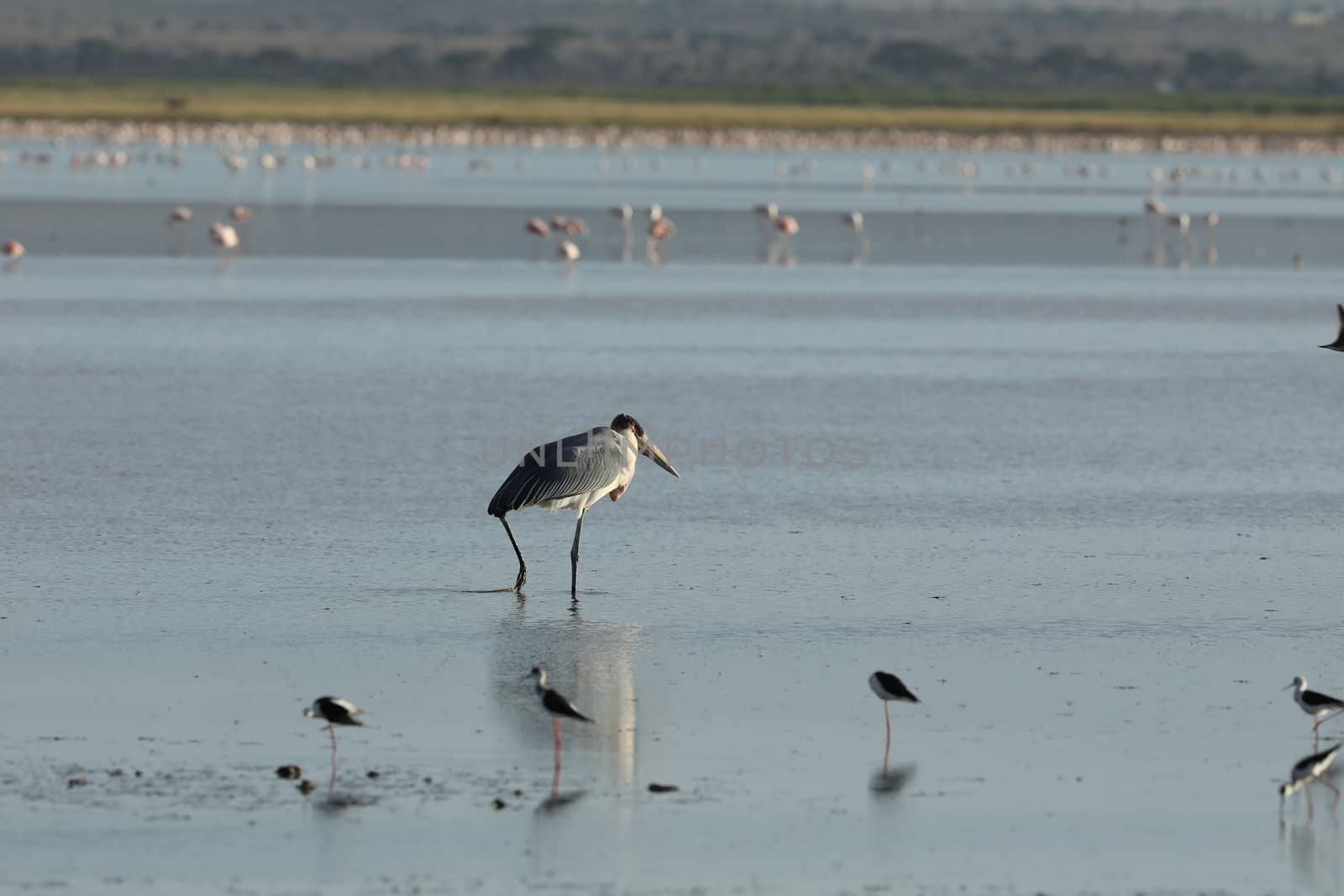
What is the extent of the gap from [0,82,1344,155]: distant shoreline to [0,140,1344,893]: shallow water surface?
6415 centimetres

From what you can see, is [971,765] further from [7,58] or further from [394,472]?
[7,58]

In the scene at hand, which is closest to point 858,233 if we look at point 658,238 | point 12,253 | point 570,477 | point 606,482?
point 658,238

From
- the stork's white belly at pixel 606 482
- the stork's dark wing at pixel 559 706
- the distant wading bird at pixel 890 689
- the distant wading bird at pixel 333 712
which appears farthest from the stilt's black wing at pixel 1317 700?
the stork's white belly at pixel 606 482

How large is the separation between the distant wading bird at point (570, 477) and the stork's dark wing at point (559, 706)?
3.01 m

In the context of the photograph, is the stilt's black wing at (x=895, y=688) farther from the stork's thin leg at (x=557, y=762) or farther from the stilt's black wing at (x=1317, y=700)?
the stilt's black wing at (x=1317, y=700)

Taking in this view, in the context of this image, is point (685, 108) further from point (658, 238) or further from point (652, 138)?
point (658, 238)

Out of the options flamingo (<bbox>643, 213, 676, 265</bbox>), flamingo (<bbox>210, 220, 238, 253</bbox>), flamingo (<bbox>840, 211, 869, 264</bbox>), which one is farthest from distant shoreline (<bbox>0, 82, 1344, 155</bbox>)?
flamingo (<bbox>210, 220, 238, 253</bbox>)

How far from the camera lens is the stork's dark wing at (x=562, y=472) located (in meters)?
11.5

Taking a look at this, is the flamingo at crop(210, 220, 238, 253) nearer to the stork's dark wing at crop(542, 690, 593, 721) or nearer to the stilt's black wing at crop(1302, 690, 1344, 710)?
the stork's dark wing at crop(542, 690, 593, 721)

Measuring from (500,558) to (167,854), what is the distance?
5306mm

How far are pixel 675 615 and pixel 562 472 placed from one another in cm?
101

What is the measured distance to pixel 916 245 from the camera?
3778 centimetres

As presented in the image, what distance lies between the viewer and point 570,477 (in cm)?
1153

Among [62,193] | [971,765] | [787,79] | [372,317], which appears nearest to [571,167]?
[62,193]
